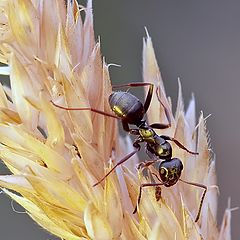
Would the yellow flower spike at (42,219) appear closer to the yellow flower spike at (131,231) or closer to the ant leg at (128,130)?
the yellow flower spike at (131,231)

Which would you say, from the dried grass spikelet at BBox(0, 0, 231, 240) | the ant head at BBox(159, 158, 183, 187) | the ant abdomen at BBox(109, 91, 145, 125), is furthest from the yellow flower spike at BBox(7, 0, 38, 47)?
the ant head at BBox(159, 158, 183, 187)

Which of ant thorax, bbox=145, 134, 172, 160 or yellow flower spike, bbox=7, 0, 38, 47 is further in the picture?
ant thorax, bbox=145, 134, 172, 160

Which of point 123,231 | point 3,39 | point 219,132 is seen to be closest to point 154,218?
point 123,231

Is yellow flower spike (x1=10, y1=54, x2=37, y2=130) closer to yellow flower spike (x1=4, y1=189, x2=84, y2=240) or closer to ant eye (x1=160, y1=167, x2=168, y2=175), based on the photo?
yellow flower spike (x1=4, y1=189, x2=84, y2=240)

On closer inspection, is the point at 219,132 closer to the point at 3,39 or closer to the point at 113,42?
the point at 113,42

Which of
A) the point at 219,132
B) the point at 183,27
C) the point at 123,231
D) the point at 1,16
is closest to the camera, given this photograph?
the point at 123,231

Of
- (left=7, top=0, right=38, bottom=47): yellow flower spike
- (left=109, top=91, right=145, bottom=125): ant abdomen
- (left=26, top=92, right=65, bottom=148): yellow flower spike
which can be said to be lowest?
(left=109, top=91, right=145, bottom=125): ant abdomen
